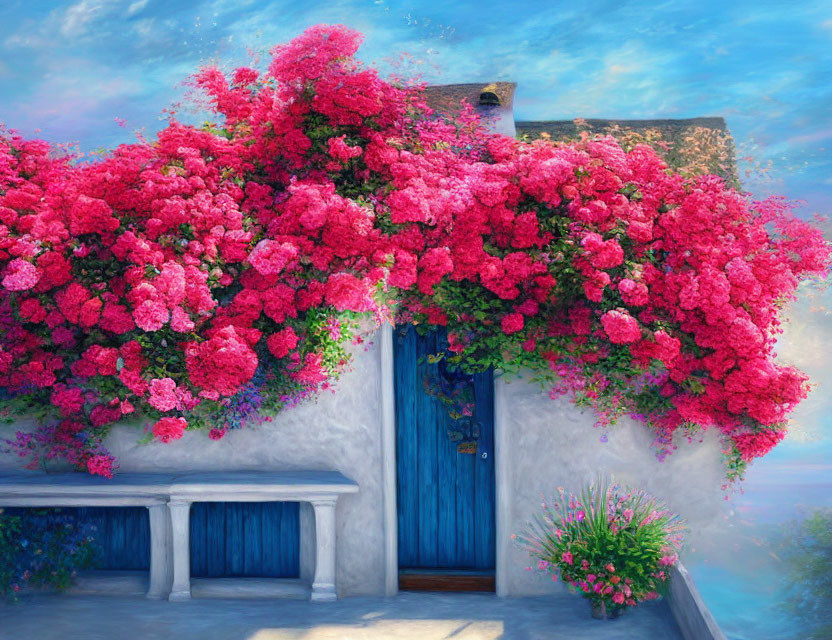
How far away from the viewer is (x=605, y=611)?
262 inches

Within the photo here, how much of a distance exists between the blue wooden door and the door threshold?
121 millimetres

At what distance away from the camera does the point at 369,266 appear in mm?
6867

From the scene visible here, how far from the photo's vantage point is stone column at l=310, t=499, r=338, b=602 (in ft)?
23.4

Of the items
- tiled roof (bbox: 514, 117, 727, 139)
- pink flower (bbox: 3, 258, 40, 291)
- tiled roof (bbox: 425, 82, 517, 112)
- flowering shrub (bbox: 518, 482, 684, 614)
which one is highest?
tiled roof (bbox: 425, 82, 517, 112)

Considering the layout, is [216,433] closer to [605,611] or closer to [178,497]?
[178,497]

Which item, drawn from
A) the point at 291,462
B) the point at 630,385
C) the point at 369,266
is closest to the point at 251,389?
the point at 291,462

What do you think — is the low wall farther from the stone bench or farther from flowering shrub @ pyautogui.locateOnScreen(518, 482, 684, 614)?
the stone bench

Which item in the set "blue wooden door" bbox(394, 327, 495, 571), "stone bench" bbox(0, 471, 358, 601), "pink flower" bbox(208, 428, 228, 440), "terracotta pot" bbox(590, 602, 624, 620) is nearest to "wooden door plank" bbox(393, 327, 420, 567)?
"blue wooden door" bbox(394, 327, 495, 571)

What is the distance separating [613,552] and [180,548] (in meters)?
4.01

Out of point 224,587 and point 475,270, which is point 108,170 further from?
point 224,587

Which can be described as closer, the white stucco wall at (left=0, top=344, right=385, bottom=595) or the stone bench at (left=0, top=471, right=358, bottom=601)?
the stone bench at (left=0, top=471, right=358, bottom=601)

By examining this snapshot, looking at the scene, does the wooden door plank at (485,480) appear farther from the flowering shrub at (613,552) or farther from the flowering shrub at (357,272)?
the flowering shrub at (613,552)

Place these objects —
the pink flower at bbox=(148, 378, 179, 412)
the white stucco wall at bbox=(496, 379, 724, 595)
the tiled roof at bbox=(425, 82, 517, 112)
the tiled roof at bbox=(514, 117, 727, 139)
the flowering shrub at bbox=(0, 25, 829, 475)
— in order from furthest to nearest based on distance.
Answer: the tiled roof at bbox=(514, 117, 727, 139)
the tiled roof at bbox=(425, 82, 517, 112)
the white stucco wall at bbox=(496, 379, 724, 595)
the flowering shrub at bbox=(0, 25, 829, 475)
the pink flower at bbox=(148, 378, 179, 412)

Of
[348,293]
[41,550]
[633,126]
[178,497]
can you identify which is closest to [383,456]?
[348,293]
